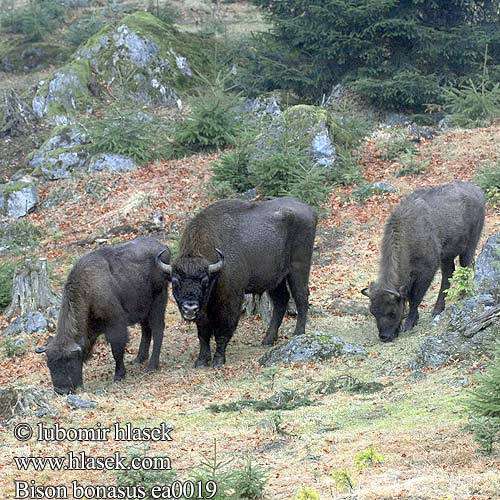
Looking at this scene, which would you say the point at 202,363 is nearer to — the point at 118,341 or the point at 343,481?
the point at 118,341

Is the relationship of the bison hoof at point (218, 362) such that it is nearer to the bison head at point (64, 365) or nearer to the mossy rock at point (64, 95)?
the bison head at point (64, 365)

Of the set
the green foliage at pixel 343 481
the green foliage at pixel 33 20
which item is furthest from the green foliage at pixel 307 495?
the green foliage at pixel 33 20

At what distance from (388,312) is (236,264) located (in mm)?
2487

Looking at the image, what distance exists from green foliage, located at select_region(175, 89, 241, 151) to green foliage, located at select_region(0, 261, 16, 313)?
864cm

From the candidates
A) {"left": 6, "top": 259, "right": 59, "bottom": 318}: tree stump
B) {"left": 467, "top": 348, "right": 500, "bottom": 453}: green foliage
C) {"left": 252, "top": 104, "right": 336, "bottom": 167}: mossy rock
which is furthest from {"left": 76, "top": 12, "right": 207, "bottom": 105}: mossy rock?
{"left": 467, "top": 348, "right": 500, "bottom": 453}: green foliage

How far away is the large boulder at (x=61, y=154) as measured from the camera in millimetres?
26281

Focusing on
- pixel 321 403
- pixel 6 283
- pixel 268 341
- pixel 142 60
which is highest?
pixel 142 60

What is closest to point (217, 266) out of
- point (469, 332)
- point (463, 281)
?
point (463, 281)

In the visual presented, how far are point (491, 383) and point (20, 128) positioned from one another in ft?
75.5

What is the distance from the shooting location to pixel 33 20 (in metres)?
38.6

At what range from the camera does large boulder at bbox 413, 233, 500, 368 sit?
11898 millimetres

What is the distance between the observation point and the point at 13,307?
17.9 metres

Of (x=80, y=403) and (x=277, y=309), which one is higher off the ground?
(x=80, y=403)

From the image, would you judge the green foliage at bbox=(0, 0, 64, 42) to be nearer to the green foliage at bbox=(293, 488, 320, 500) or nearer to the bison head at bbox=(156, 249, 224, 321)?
the bison head at bbox=(156, 249, 224, 321)
